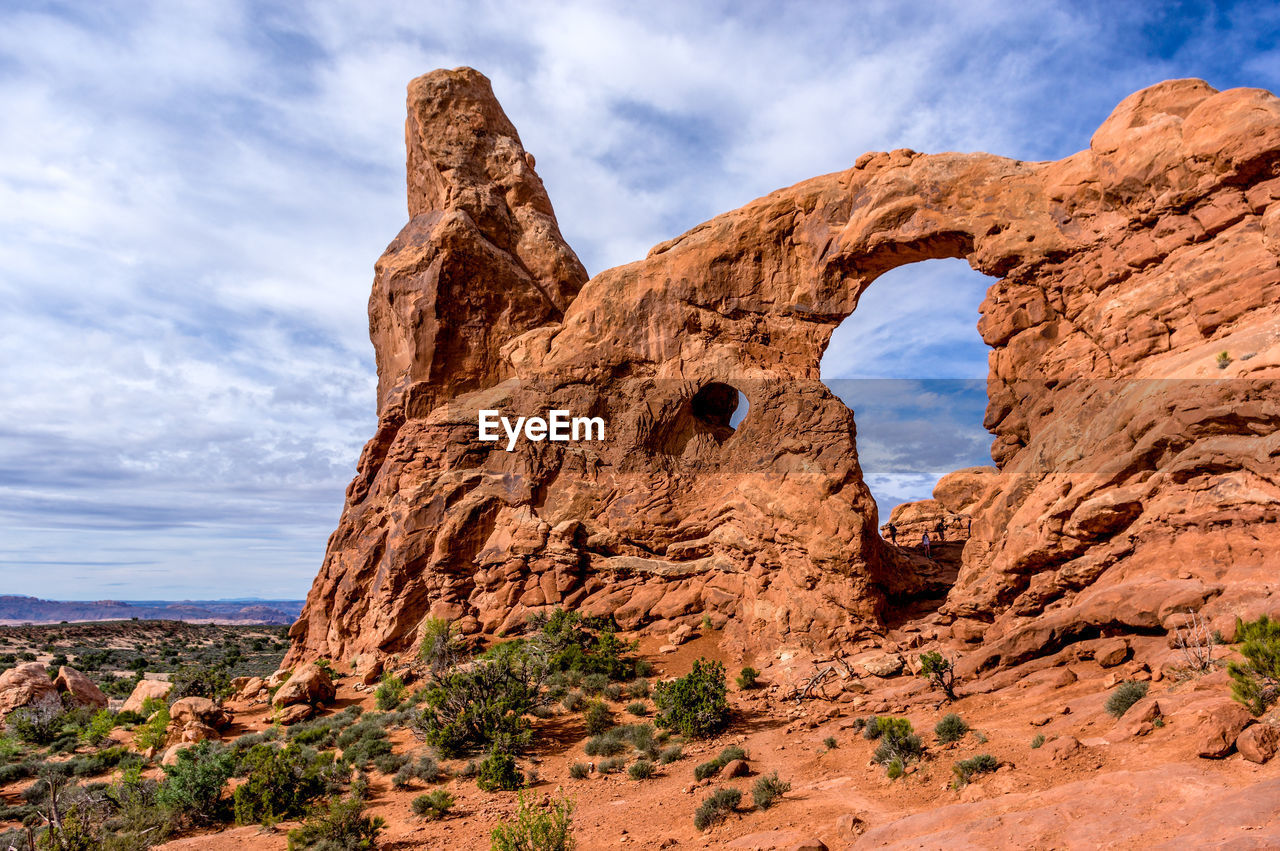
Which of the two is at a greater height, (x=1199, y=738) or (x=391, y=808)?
(x=1199, y=738)

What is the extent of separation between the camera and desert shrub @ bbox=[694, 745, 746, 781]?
11838 millimetres

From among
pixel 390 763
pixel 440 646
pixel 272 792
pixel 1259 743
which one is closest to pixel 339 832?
pixel 272 792

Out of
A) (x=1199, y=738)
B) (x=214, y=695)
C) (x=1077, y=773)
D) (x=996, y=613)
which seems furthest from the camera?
(x=214, y=695)

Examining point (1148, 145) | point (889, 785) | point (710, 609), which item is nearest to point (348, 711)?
point (710, 609)

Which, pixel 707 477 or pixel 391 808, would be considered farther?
pixel 707 477

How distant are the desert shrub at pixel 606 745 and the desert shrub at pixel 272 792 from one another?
515 centimetres

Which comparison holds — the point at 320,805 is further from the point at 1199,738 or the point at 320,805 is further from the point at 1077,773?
the point at 1199,738

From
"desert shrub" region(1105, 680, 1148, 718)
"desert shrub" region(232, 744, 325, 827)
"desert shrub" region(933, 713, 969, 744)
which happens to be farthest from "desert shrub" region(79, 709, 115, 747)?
"desert shrub" region(1105, 680, 1148, 718)

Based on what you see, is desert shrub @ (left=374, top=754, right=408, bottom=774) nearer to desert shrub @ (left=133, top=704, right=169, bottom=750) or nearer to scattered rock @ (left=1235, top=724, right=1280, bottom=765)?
desert shrub @ (left=133, top=704, right=169, bottom=750)

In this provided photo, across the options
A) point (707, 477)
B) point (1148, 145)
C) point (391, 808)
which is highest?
point (1148, 145)

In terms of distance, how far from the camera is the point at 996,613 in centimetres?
1455

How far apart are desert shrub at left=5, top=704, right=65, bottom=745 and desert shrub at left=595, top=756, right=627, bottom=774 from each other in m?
16.1

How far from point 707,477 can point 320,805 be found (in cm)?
1327

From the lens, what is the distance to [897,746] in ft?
34.2
